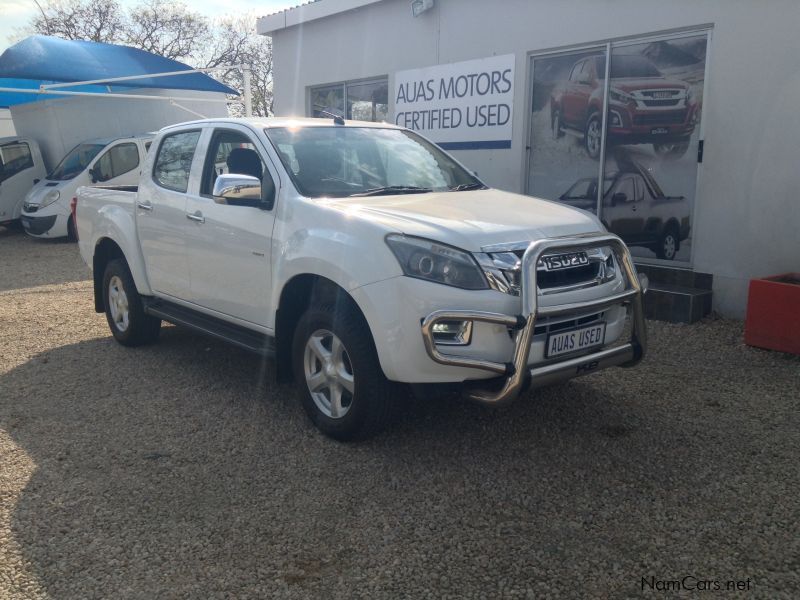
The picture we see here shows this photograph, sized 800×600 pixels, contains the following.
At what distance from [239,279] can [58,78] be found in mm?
10746

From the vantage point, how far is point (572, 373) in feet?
12.1

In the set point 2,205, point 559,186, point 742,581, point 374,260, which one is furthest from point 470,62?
point 2,205

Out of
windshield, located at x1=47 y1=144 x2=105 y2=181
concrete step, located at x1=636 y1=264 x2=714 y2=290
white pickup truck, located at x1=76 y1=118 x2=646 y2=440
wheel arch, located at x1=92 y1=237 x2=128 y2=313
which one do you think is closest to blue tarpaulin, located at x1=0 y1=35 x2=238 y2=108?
windshield, located at x1=47 y1=144 x2=105 y2=181

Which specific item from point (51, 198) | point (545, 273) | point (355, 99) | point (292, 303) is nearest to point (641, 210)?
point (545, 273)

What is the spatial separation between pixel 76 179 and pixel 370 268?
12382 millimetres

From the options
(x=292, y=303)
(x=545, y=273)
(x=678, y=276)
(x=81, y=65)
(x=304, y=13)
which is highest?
(x=304, y=13)

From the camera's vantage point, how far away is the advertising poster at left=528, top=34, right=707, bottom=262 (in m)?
7.39

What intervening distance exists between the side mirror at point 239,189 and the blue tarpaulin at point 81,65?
1064cm

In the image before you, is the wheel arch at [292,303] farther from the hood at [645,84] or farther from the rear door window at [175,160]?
the hood at [645,84]

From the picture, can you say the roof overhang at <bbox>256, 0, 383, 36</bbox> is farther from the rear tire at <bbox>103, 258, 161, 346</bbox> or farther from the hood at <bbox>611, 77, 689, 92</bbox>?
the rear tire at <bbox>103, 258, 161, 346</bbox>

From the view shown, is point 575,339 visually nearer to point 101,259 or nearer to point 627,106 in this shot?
point 101,259

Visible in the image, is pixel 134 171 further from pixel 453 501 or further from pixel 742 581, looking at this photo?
pixel 742 581

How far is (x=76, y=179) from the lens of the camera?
46.3ft

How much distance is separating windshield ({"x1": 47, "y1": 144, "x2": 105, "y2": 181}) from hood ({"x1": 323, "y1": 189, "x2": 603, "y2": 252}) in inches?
472
